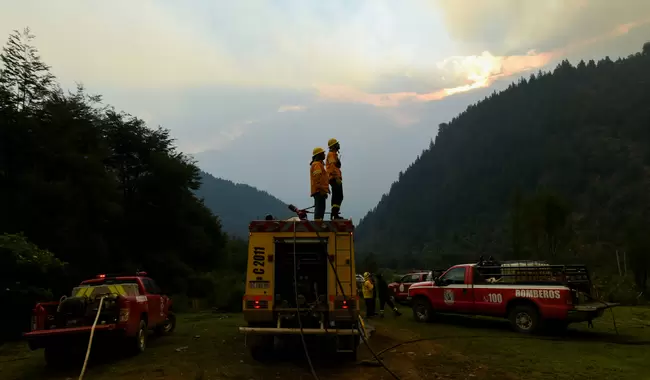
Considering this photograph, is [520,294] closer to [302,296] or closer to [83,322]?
[302,296]

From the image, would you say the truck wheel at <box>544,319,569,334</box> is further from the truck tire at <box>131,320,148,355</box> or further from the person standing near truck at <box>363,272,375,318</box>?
the truck tire at <box>131,320,148,355</box>

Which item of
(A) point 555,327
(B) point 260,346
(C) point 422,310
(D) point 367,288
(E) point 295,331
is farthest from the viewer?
(D) point 367,288

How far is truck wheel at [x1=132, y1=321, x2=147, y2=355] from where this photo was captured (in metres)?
10.4

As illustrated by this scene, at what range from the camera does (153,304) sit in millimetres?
11891

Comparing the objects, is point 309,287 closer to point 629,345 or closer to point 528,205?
point 629,345

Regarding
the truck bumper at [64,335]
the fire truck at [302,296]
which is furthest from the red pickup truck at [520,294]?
the truck bumper at [64,335]

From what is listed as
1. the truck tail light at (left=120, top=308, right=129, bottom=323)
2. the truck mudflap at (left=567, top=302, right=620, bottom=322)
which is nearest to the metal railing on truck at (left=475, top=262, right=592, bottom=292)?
the truck mudflap at (left=567, top=302, right=620, bottom=322)

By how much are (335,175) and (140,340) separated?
551cm

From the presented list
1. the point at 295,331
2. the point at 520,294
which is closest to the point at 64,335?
the point at 295,331

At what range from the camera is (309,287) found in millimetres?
10164

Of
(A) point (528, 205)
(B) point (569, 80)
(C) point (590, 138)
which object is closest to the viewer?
(A) point (528, 205)

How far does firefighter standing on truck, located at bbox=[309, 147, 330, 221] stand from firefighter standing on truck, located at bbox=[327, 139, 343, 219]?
159mm

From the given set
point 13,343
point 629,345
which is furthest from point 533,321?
point 13,343

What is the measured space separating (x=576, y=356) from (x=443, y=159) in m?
172
